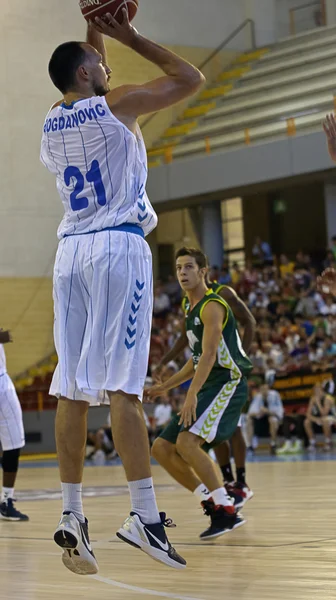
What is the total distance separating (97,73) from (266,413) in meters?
13.7

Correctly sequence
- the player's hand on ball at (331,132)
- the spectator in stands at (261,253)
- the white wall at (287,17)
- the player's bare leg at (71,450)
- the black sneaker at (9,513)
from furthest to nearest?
the white wall at (287,17)
the spectator in stands at (261,253)
the black sneaker at (9,513)
the player's hand on ball at (331,132)
the player's bare leg at (71,450)

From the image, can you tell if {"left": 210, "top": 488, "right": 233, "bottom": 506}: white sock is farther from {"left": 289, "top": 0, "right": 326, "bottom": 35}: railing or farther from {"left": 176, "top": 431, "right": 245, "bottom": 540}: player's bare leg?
{"left": 289, "top": 0, "right": 326, "bottom": 35}: railing

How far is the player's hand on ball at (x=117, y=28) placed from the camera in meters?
4.30

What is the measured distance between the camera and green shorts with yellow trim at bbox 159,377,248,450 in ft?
22.0

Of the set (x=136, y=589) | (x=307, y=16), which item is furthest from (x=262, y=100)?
(x=136, y=589)

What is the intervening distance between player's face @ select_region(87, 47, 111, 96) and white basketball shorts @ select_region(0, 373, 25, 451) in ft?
15.0

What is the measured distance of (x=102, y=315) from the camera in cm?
426

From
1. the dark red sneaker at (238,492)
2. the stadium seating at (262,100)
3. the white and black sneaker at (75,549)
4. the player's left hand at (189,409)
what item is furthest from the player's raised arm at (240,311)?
the stadium seating at (262,100)

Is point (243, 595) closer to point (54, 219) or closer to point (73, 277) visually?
point (73, 277)

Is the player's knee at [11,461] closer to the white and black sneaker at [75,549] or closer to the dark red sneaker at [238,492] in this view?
the dark red sneaker at [238,492]

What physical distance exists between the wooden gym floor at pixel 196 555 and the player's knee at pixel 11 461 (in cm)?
45

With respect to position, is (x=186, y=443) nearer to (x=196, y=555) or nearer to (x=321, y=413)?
(x=196, y=555)

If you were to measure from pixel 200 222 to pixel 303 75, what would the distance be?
4.75 m

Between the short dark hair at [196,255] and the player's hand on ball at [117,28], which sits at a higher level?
the player's hand on ball at [117,28]
